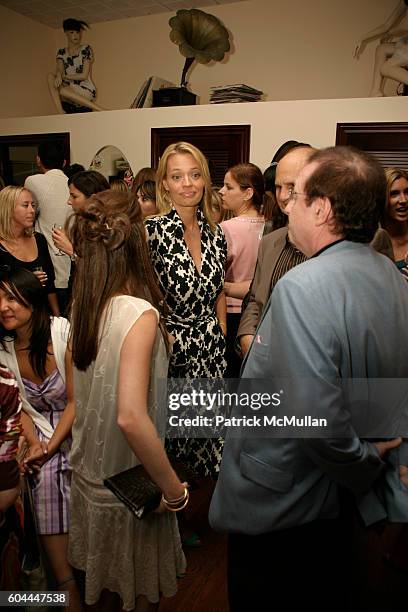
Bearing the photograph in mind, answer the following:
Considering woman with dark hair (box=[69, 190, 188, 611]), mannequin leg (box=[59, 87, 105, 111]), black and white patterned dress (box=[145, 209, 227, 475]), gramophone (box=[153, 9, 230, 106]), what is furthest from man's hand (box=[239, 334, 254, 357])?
mannequin leg (box=[59, 87, 105, 111])

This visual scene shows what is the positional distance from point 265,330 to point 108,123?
142 inches

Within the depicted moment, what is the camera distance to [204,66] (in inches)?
192

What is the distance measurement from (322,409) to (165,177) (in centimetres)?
139

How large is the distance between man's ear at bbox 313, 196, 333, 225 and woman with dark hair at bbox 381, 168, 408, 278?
125 cm

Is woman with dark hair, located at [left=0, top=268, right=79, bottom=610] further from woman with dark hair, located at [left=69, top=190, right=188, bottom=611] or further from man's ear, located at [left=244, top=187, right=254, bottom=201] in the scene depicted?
man's ear, located at [left=244, top=187, right=254, bottom=201]

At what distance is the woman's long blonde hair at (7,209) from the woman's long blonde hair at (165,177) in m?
1.02

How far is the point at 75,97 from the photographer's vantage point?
4.73 meters

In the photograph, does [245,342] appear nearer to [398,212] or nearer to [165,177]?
[165,177]

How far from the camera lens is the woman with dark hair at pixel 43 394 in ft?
4.63

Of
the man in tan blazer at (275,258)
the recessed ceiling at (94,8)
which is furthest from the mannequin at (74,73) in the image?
the man in tan blazer at (275,258)

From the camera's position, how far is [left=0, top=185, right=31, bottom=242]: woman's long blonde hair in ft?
8.43

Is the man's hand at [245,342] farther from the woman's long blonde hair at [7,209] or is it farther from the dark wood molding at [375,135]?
the dark wood molding at [375,135]

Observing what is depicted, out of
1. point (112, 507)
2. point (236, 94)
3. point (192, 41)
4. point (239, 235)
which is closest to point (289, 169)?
point (239, 235)

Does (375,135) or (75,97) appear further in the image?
(75,97)
